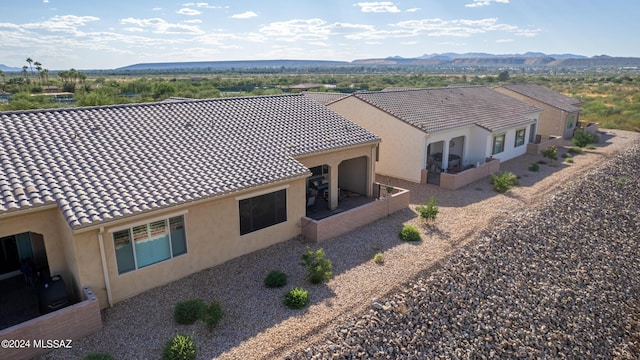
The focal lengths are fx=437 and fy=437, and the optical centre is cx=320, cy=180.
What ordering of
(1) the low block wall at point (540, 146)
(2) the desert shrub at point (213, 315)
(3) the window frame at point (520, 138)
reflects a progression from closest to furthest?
(2) the desert shrub at point (213, 315)
(3) the window frame at point (520, 138)
(1) the low block wall at point (540, 146)

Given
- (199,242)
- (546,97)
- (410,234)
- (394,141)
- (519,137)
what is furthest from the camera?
(546,97)

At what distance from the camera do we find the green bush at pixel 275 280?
1379cm

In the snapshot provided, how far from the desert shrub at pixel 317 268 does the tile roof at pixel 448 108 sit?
44.8ft

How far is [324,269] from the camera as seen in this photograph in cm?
1420

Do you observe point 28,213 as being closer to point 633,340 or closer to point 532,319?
point 532,319

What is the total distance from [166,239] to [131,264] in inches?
48.1

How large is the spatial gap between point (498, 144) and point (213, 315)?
2578 cm

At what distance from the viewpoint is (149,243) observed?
13.1 m

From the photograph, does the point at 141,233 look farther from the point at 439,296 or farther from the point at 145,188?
the point at 439,296

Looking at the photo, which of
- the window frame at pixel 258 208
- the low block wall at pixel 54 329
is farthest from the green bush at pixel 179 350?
the window frame at pixel 258 208

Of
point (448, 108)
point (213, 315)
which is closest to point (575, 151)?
point (448, 108)

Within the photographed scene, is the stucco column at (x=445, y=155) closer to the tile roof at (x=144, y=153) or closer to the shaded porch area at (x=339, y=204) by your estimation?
the shaded porch area at (x=339, y=204)

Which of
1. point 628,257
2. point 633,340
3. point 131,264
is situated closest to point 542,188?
point 628,257

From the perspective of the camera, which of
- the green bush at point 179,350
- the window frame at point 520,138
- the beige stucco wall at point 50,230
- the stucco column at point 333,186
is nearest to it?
the green bush at point 179,350
